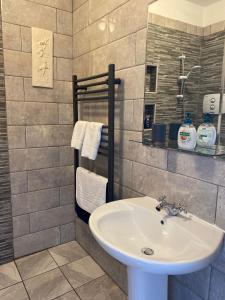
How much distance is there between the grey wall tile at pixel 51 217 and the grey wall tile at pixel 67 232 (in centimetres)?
4

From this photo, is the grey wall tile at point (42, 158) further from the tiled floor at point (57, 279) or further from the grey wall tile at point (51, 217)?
the tiled floor at point (57, 279)

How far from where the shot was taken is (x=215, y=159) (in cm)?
97

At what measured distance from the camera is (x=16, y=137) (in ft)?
6.10

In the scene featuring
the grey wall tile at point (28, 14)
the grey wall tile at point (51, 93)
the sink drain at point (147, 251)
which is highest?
the grey wall tile at point (28, 14)

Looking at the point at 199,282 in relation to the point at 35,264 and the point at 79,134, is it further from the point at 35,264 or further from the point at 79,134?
the point at 35,264

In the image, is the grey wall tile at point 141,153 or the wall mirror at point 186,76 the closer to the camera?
the wall mirror at point 186,76

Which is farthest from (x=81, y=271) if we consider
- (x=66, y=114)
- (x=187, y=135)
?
(x=187, y=135)

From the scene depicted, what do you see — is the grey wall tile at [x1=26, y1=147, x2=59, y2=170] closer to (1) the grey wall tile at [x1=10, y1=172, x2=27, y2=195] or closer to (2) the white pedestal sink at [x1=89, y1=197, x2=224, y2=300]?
(1) the grey wall tile at [x1=10, y1=172, x2=27, y2=195]

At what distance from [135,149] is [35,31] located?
1234 millimetres

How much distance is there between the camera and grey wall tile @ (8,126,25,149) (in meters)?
1.83

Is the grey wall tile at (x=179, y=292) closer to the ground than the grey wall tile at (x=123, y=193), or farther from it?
closer to the ground

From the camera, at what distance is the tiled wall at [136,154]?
3.37ft

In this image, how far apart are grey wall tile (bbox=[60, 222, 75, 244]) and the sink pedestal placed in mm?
1239

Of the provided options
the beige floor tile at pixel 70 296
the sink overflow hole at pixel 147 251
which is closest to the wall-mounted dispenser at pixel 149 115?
the sink overflow hole at pixel 147 251
